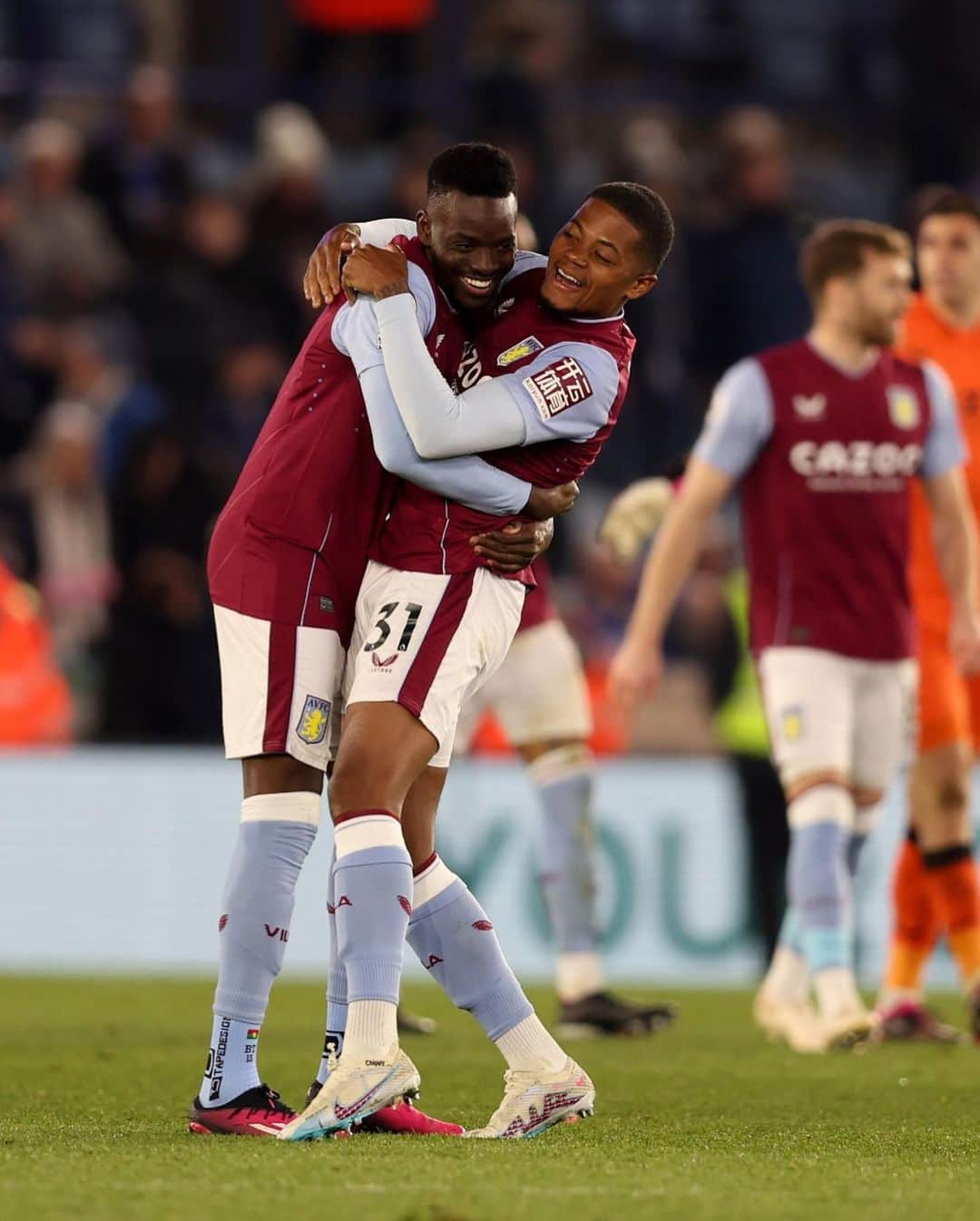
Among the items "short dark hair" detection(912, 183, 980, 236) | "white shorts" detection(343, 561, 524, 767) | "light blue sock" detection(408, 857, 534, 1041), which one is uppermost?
"short dark hair" detection(912, 183, 980, 236)

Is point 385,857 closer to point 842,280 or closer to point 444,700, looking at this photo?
point 444,700

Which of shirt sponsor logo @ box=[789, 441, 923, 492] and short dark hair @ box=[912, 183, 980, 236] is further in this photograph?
short dark hair @ box=[912, 183, 980, 236]

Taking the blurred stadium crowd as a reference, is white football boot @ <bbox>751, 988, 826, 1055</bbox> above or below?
below

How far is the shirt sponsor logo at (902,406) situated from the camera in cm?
701

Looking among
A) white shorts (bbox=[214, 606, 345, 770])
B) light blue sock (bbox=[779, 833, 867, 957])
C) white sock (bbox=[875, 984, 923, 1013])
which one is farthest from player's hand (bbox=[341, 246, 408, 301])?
white sock (bbox=[875, 984, 923, 1013])

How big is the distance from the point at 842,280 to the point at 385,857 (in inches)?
130

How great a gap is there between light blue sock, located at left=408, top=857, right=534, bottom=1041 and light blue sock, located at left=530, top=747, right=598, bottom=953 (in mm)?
2742

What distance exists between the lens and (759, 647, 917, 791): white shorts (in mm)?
6840

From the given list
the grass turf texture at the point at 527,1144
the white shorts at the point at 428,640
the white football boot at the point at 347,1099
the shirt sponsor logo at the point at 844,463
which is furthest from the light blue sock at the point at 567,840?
the white football boot at the point at 347,1099

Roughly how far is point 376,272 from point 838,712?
9.11ft

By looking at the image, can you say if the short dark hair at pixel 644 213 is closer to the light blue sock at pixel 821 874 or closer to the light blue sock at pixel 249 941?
the light blue sock at pixel 249 941

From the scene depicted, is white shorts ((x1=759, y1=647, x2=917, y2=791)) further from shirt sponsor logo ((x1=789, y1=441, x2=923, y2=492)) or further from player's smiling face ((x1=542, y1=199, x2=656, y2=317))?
player's smiling face ((x1=542, y1=199, x2=656, y2=317))

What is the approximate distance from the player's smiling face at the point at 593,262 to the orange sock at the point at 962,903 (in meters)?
3.11

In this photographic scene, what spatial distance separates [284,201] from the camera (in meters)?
13.1
